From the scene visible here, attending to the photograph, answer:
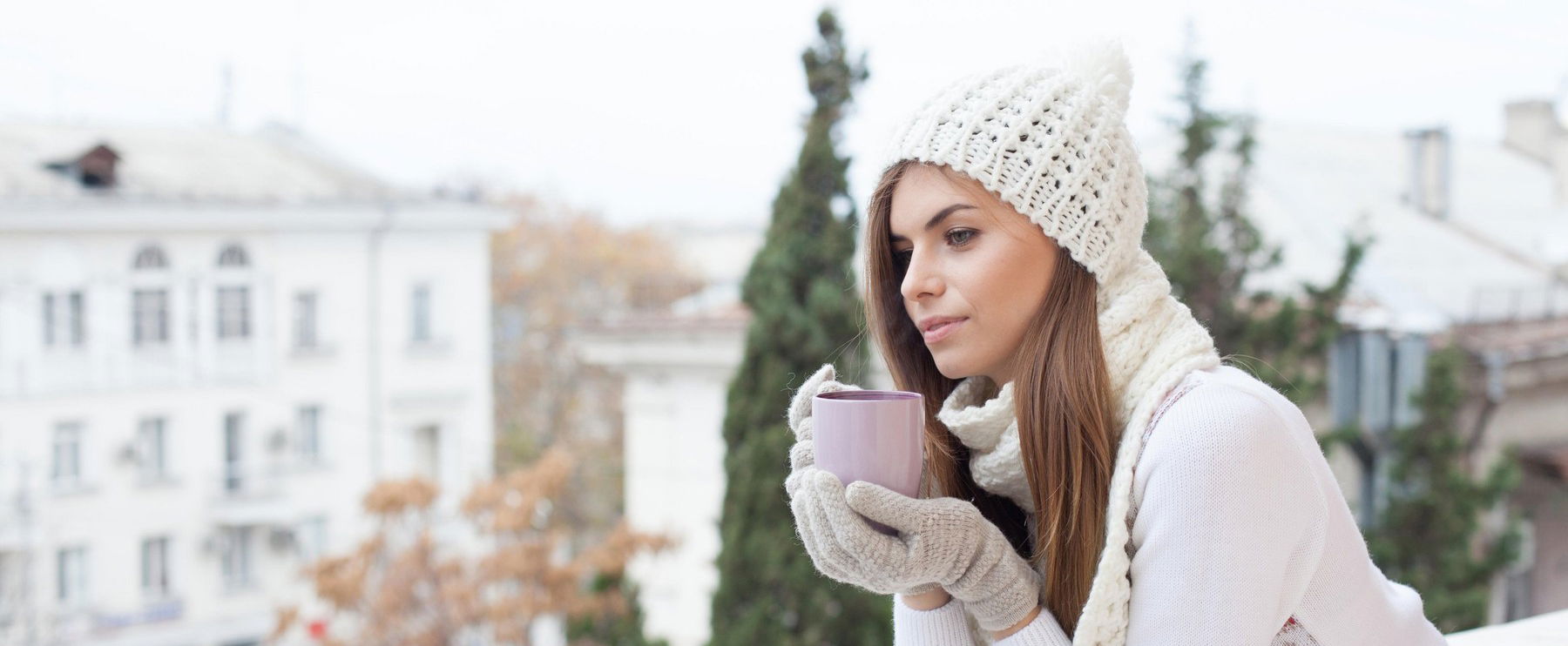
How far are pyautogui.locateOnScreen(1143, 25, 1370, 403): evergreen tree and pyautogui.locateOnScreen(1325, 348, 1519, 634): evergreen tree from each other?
1.18ft

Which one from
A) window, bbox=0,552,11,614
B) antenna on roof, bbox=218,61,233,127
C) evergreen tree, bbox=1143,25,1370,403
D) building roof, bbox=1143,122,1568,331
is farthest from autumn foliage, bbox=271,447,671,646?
antenna on roof, bbox=218,61,233,127

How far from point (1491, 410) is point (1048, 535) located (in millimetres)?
4823

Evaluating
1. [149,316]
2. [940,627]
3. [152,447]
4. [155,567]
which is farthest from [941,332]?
[155,567]

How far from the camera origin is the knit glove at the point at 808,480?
0.98 metres

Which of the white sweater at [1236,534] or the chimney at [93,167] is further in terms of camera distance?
the chimney at [93,167]

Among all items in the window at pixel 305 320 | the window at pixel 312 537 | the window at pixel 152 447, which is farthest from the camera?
the window at pixel 312 537

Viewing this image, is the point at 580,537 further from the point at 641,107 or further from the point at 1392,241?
the point at 1392,241

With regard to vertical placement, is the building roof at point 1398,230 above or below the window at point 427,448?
above

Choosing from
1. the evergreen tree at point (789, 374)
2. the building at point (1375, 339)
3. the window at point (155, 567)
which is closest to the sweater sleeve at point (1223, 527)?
the evergreen tree at point (789, 374)

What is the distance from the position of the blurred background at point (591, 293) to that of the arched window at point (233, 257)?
21 mm

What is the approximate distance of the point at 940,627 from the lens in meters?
1.07

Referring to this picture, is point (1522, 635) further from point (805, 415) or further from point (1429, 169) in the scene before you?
point (1429, 169)

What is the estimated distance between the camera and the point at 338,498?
449 inches

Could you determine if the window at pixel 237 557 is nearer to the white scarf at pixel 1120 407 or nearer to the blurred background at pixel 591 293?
the blurred background at pixel 591 293
